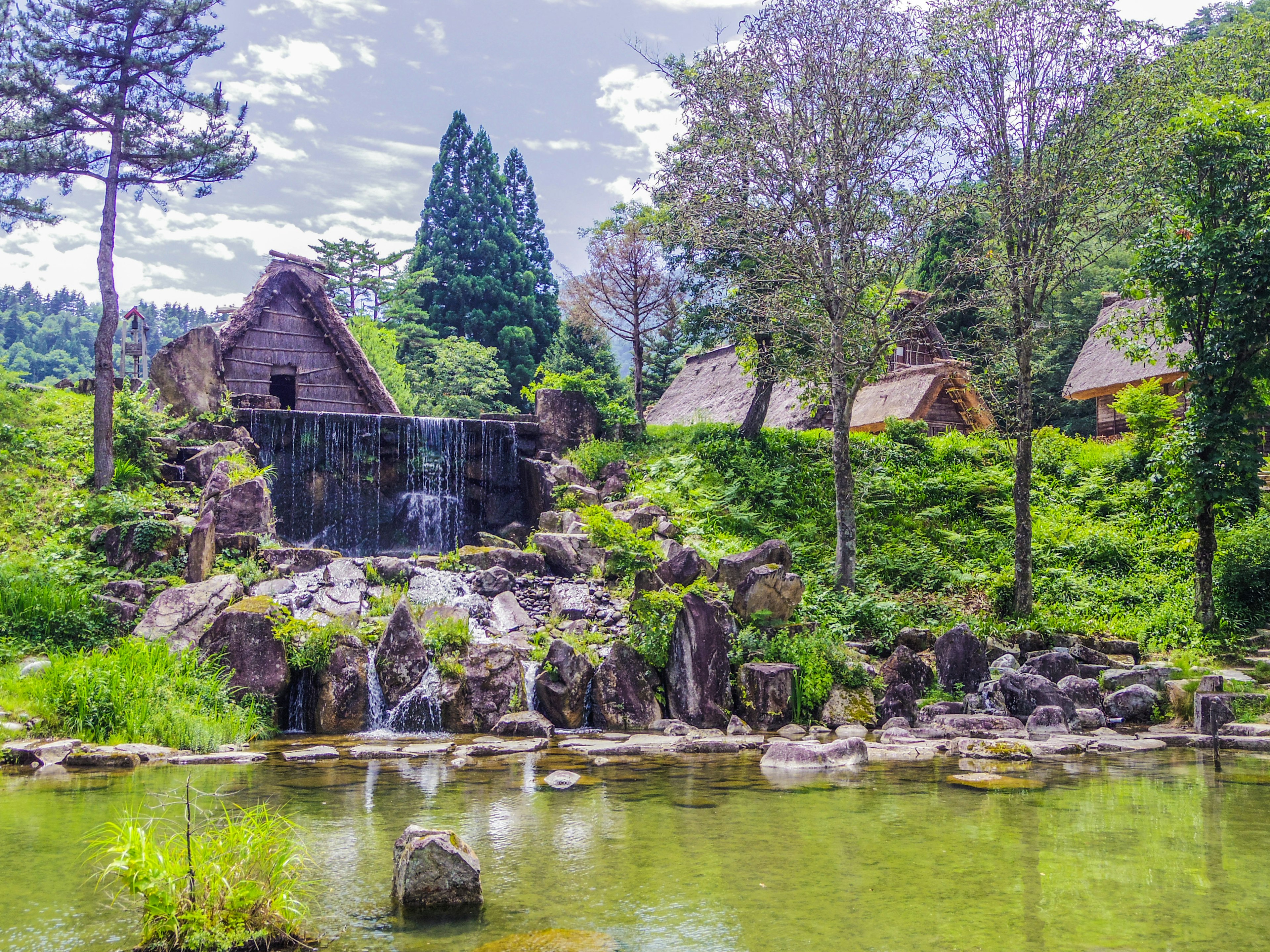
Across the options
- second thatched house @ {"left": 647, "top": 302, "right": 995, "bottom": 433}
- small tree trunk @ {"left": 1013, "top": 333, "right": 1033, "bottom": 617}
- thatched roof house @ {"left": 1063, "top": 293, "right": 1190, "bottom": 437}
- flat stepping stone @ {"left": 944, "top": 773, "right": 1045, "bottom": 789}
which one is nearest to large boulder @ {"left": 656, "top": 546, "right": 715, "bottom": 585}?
flat stepping stone @ {"left": 944, "top": 773, "right": 1045, "bottom": 789}

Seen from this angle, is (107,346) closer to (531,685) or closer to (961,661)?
(531,685)

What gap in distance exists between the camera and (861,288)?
54.0 feet

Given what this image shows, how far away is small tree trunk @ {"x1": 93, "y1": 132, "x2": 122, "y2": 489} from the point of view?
1647cm

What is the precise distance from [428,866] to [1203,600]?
14555 mm

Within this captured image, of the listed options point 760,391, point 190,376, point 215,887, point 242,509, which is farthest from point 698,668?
point 190,376

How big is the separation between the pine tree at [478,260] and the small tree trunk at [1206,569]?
33.5 meters

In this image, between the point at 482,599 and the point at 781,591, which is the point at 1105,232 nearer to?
the point at 781,591

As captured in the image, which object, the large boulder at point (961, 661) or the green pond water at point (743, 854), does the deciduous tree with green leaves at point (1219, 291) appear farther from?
the green pond water at point (743, 854)

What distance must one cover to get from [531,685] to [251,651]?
3664mm

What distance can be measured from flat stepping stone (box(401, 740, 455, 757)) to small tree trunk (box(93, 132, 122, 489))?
10060 mm

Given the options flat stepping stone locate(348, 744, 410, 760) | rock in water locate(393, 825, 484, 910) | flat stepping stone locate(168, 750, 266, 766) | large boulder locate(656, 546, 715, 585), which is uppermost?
large boulder locate(656, 546, 715, 585)

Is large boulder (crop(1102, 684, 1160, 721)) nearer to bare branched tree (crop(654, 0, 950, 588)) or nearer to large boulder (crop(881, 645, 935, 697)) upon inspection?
large boulder (crop(881, 645, 935, 697))

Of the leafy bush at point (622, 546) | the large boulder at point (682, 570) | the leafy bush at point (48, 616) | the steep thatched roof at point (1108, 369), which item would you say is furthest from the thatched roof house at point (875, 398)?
the leafy bush at point (48, 616)

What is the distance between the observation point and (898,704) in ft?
39.0
